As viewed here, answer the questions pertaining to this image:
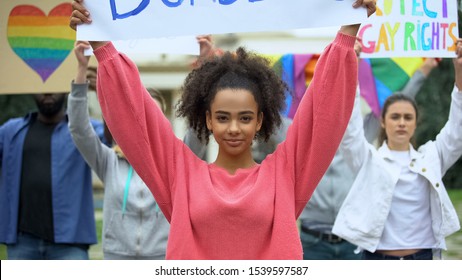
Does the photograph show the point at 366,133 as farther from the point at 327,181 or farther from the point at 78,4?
the point at 78,4

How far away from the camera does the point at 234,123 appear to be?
2912mm

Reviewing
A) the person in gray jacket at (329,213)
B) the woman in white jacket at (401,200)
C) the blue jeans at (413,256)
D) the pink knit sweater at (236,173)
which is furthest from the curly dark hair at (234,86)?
the person in gray jacket at (329,213)

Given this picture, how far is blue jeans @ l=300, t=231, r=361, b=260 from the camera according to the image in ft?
17.8

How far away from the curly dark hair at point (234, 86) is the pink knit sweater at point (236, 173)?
0.61ft

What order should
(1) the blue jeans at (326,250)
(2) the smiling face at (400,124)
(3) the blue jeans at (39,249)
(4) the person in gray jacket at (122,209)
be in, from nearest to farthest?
(4) the person in gray jacket at (122,209) → (2) the smiling face at (400,124) → (3) the blue jeans at (39,249) → (1) the blue jeans at (326,250)

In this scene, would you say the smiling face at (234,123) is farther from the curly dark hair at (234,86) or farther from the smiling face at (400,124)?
the smiling face at (400,124)

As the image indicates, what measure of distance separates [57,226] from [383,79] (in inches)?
93.8

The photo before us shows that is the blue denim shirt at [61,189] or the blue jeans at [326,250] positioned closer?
the blue denim shirt at [61,189]

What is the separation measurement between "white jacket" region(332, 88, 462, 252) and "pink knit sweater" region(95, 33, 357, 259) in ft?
5.33

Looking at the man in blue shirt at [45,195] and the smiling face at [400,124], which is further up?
the smiling face at [400,124]

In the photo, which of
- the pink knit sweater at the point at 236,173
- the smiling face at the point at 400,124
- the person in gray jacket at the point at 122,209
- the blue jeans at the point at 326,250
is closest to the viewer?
the pink knit sweater at the point at 236,173

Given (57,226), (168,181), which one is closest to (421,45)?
(168,181)

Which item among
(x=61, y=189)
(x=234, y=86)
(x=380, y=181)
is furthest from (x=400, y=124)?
(x=61, y=189)

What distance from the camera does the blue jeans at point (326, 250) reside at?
543cm
